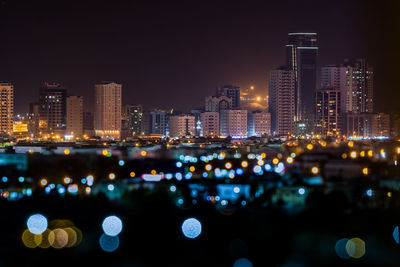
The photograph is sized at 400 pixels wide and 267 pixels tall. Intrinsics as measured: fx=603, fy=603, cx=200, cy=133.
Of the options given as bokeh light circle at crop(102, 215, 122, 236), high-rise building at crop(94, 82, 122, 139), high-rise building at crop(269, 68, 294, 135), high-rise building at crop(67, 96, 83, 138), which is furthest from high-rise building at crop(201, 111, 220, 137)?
bokeh light circle at crop(102, 215, 122, 236)

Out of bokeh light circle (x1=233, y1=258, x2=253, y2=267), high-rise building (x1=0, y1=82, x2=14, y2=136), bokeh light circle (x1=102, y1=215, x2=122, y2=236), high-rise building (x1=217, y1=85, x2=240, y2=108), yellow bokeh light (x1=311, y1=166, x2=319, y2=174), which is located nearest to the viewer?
bokeh light circle (x1=233, y1=258, x2=253, y2=267)

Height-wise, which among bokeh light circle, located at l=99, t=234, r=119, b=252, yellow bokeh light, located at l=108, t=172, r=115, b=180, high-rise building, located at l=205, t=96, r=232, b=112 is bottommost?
bokeh light circle, located at l=99, t=234, r=119, b=252

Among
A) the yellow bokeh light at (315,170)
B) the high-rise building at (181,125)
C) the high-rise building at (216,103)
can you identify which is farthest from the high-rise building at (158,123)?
the yellow bokeh light at (315,170)

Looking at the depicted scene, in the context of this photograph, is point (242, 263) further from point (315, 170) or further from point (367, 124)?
point (367, 124)

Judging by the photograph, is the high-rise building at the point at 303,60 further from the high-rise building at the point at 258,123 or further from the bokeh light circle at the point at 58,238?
the bokeh light circle at the point at 58,238

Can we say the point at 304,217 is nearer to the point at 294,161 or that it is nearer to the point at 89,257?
the point at 89,257

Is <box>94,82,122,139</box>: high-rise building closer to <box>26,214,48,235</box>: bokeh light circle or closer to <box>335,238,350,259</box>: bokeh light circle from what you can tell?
<box>26,214,48,235</box>: bokeh light circle

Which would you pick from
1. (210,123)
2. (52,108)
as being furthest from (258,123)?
(52,108)
